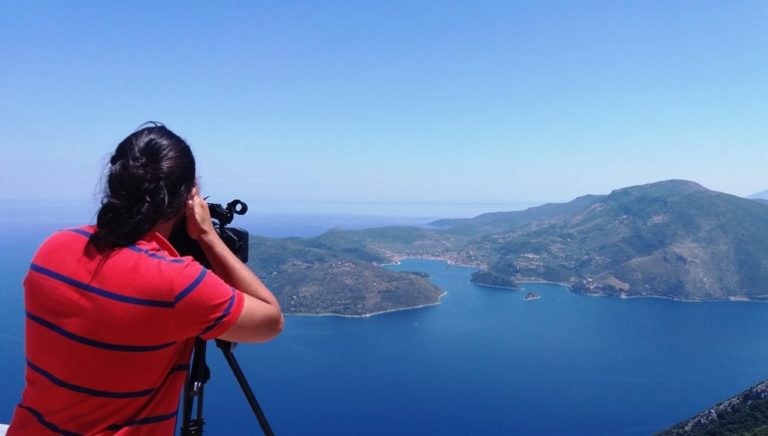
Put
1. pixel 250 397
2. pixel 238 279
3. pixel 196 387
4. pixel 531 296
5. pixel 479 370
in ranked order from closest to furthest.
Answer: pixel 238 279 → pixel 196 387 → pixel 250 397 → pixel 479 370 → pixel 531 296

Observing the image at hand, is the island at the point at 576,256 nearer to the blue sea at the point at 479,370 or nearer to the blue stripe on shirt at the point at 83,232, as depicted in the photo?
the blue sea at the point at 479,370

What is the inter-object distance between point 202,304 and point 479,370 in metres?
30.4

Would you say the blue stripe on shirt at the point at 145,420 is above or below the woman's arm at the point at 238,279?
below

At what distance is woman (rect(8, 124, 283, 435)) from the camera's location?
736 mm

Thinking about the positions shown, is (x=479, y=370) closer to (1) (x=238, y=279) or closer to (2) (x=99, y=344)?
(1) (x=238, y=279)

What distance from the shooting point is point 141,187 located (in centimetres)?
82

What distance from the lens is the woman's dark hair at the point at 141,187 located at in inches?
31.0

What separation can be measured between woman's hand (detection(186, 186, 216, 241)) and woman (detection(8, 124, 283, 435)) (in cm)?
2

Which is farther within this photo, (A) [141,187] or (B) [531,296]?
(B) [531,296]

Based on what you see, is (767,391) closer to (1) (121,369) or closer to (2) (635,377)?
(2) (635,377)

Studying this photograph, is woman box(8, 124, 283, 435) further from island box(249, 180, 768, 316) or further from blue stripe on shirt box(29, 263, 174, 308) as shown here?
island box(249, 180, 768, 316)

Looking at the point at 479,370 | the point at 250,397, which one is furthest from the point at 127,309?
the point at 479,370

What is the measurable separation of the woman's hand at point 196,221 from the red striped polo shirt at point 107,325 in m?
0.07

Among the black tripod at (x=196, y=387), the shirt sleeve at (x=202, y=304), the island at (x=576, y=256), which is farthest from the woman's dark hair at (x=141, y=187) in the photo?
the island at (x=576, y=256)
